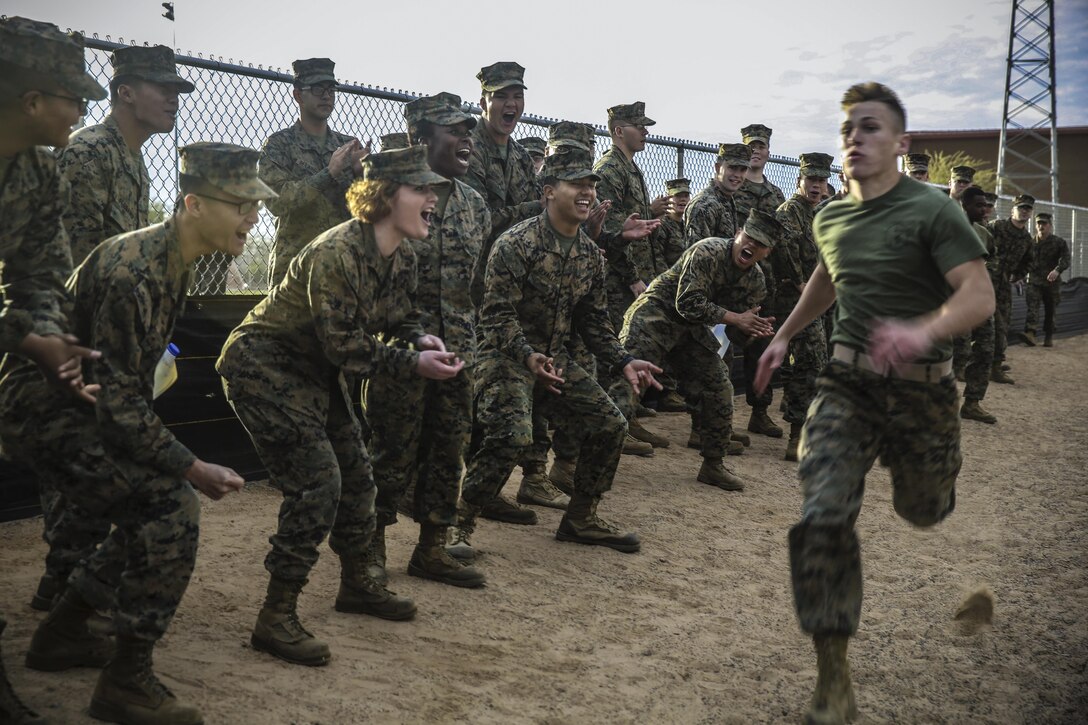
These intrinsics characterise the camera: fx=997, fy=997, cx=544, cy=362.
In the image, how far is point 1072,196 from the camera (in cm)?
3984

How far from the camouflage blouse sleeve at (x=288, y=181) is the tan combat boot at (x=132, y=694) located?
3197mm

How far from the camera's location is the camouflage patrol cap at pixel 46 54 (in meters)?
3.34

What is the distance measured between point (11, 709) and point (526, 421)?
9.83ft

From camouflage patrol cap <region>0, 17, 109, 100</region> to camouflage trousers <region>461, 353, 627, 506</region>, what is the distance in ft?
8.95

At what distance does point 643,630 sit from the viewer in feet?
15.7

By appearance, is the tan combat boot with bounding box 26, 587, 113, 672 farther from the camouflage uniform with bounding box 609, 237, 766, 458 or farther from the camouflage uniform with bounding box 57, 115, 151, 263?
the camouflage uniform with bounding box 609, 237, 766, 458

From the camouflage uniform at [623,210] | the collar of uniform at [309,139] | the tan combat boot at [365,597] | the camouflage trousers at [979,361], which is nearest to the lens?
the tan combat boot at [365,597]

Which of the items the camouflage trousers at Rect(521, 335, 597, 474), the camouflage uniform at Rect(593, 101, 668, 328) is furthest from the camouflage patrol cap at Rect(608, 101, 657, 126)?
the camouflage trousers at Rect(521, 335, 597, 474)

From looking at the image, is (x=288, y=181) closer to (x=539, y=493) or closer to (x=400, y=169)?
(x=400, y=169)

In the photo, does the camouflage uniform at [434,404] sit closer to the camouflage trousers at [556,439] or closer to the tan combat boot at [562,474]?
the camouflage trousers at [556,439]

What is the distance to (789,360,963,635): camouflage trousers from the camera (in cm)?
356

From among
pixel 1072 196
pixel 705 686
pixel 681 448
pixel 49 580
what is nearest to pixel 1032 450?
pixel 681 448

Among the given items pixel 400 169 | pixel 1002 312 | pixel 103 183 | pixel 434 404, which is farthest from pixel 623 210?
pixel 1002 312

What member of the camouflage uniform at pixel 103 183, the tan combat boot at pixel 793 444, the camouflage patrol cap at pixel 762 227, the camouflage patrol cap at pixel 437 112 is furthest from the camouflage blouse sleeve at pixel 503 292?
the tan combat boot at pixel 793 444
